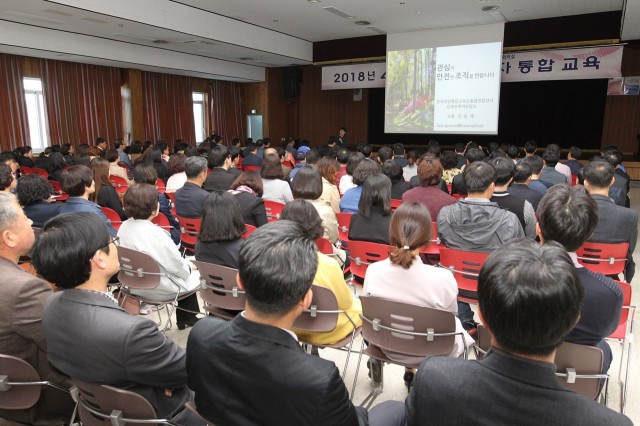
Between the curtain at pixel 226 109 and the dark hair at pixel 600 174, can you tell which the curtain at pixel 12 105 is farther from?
the dark hair at pixel 600 174

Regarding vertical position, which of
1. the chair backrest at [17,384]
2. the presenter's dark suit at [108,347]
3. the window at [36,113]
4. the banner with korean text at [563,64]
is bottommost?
the chair backrest at [17,384]

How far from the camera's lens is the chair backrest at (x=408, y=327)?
1998 millimetres

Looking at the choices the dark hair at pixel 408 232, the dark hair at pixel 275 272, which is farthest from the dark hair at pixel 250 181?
the dark hair at pixel 275 272

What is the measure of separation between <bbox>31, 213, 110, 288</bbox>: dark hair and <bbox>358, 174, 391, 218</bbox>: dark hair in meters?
2.06

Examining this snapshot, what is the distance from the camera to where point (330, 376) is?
1166 millimetres

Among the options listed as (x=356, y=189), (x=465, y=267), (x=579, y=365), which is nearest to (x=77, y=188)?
(x=356, y=189)

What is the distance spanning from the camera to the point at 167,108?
1345cm

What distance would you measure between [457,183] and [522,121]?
9.42m

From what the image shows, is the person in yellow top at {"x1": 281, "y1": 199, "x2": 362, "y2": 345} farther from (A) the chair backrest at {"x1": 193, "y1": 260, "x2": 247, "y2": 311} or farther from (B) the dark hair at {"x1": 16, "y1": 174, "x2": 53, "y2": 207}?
(B) the dark hair at {"x1": 16, "y1": 174, "x2": 53, "y2": 207}

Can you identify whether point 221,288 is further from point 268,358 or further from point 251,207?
point 268,358

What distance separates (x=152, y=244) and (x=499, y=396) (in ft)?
8.20

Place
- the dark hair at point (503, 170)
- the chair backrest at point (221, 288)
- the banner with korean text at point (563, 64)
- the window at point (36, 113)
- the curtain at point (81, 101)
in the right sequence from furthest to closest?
the curtain at point (81, 101), the window at point (36, 113), the banner with korean text at point (563, 64), the dark hair at point (503, 170), the chair backrest at point (221, 288)

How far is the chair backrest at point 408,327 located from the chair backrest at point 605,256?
5.53 ft

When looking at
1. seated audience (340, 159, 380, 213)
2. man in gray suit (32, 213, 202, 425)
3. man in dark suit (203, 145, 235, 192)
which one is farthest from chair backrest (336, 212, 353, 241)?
man in gray suit (32, 213, 202, 425)
